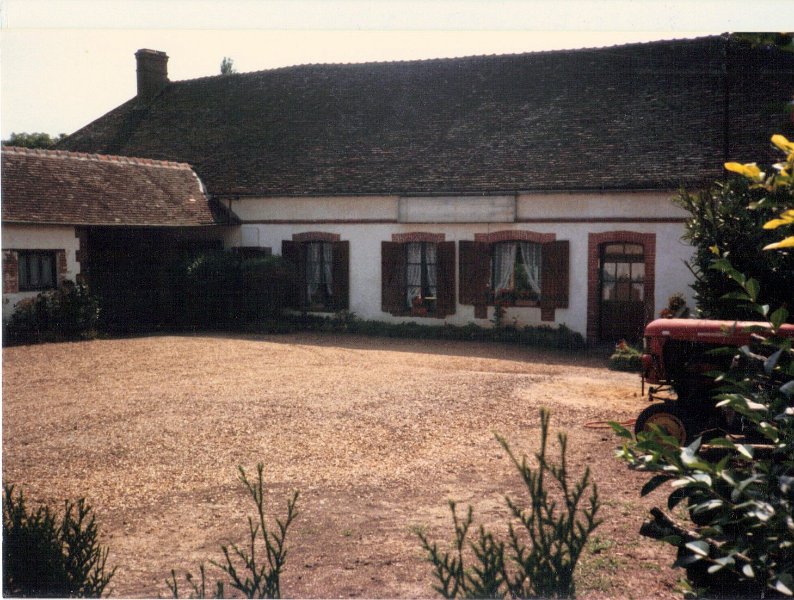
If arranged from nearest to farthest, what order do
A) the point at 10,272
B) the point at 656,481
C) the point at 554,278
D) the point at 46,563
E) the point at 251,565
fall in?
the point at 656,481, the point at 251,565, the point at 46,563, the point at 10,272, the point at 554,278

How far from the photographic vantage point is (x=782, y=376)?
11.6 feet

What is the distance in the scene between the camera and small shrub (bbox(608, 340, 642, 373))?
540 inches

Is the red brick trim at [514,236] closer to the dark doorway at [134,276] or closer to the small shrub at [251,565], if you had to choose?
the dark doorway at [134,276]

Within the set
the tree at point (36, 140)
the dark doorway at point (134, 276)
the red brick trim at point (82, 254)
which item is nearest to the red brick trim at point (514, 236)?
the dark doorway at point (134, 276)

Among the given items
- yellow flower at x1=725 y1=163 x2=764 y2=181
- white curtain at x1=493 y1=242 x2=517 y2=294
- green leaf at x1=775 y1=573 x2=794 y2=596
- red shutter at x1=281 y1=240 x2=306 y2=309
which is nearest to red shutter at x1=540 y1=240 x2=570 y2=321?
white curtain at x1=493 y1=242 x2=517 y2=294

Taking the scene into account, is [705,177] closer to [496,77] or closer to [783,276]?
[783,276]

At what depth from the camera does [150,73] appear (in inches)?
1070

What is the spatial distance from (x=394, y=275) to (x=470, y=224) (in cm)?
242

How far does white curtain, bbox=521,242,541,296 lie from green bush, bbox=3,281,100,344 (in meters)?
10.2

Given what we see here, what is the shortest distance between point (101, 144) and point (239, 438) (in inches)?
786

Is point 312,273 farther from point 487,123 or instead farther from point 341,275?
point 487,123

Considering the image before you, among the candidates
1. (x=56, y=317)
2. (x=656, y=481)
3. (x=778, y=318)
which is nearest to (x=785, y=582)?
(x=656, y=481)

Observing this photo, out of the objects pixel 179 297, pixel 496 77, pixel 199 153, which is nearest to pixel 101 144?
pixel 199 153

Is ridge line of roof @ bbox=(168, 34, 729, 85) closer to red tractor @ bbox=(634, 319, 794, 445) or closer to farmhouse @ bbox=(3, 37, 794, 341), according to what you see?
farmhouse @ bbox=(3, 37, 794, 341)
